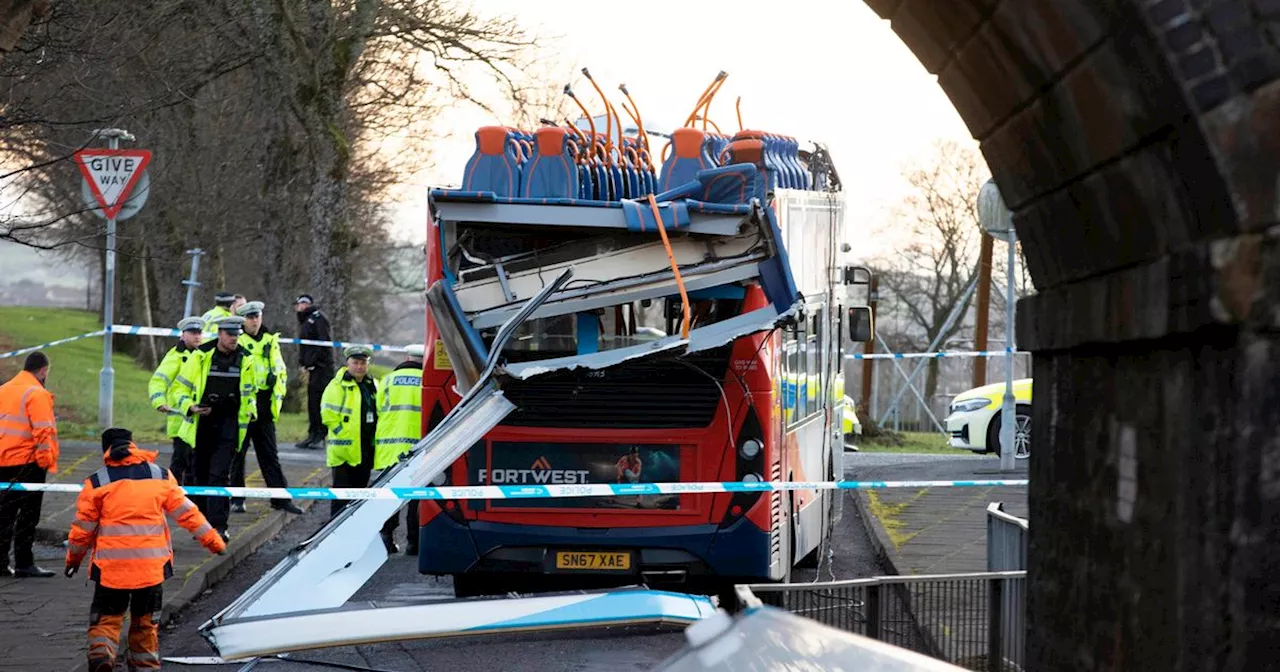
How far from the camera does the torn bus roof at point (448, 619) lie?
8711mm

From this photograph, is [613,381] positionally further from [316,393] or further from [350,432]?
[316,393]

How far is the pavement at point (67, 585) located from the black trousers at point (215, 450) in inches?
18.6

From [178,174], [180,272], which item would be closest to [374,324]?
[180,272]

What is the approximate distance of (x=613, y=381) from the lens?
1124 centimetres

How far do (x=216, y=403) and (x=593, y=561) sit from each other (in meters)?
5.24

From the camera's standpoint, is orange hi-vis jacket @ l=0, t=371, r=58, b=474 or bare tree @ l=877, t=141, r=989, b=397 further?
bare tree @ l=877, t=141, r=989, b=397

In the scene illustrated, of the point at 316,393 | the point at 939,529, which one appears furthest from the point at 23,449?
the point at 316,393

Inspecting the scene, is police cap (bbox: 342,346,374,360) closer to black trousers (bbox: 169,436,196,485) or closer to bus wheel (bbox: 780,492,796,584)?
black trousers (bbox: 169,436,196,485)

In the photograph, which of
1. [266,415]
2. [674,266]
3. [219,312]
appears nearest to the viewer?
[674,266]

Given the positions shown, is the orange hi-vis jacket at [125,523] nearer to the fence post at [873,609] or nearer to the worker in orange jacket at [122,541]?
the worker in orange jacket at [122,541]

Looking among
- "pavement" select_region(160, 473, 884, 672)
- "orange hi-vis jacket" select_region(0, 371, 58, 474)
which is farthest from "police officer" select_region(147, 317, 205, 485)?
"pavement" select_region(160, 473, 884, 672)

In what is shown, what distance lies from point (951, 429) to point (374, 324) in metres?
54.0

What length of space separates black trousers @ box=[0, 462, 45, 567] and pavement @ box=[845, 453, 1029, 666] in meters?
6.42

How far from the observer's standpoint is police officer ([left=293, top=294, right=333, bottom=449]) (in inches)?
906
